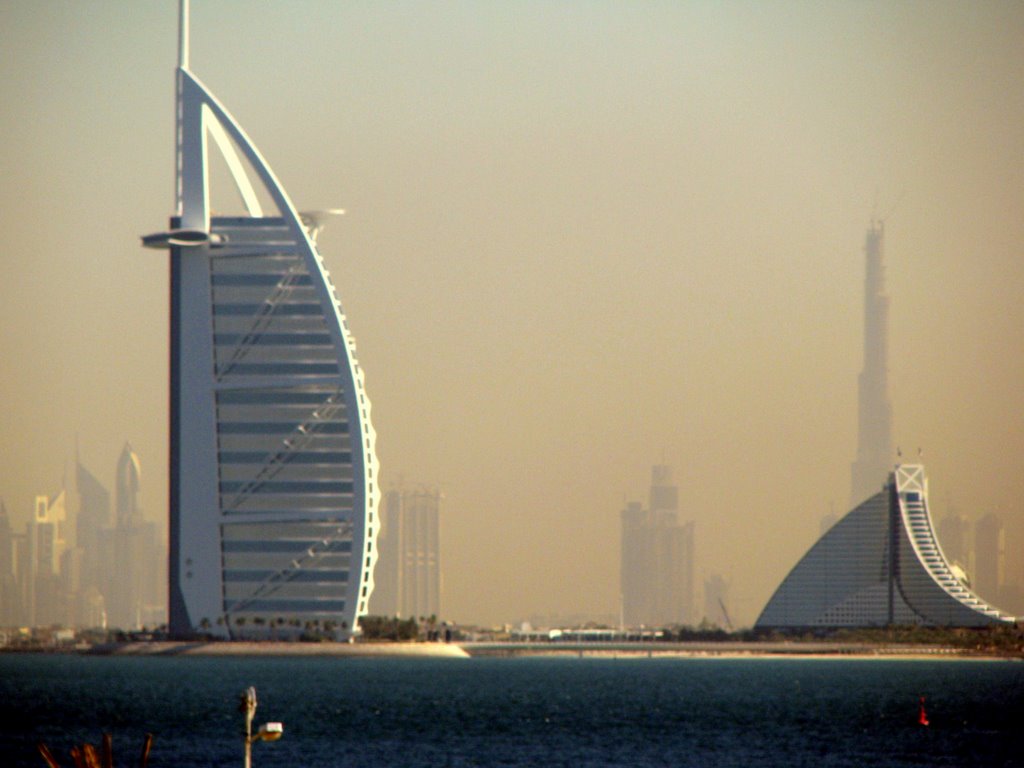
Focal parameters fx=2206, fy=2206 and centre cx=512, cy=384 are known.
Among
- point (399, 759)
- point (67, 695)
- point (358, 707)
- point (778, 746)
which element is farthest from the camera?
point (67, 695)

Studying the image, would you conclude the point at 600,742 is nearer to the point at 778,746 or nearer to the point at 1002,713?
the point at 778,746

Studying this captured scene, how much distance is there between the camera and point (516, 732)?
414ft

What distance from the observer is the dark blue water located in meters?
109

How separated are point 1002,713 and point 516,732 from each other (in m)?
40.7

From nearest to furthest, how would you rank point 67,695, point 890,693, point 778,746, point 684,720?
point 778,746, point 684,720, point 67,695, point 890,693

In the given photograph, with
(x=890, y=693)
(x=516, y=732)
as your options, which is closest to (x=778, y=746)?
(x=516, y=732)

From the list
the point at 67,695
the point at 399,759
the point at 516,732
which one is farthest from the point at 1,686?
the point at 399,759

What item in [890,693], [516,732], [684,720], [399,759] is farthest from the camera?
[890,693]

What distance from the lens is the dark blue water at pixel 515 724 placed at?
109 metres

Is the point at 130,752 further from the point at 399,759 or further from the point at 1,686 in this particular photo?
the point at 1,686

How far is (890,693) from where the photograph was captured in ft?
597

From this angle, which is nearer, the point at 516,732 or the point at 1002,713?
the point at 516,732

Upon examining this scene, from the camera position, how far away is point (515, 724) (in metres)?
134

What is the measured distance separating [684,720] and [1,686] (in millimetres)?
71599
